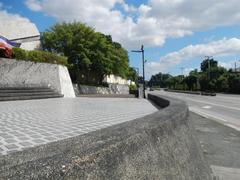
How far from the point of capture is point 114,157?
9.67 feet

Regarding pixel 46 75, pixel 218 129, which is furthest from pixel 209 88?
pixel 218 129

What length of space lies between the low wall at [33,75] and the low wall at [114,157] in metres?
17.7

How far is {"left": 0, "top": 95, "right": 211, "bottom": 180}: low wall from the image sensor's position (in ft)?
7.71

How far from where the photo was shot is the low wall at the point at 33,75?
21.6 m

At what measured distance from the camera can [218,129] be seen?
43.7 ft

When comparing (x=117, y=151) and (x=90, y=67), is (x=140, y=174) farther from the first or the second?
(x=90, y=67)

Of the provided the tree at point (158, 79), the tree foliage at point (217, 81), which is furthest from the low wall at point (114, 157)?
the tree at point (158, 79)

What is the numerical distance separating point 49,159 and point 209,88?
276 feet

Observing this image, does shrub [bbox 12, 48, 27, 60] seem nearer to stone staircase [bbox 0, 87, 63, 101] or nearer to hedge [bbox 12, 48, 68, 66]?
hedge [bbox 12, 48, 68, 66]

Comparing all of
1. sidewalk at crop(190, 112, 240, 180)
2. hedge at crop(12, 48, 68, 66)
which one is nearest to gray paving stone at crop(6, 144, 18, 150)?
sidewalk at crop(190, 112, 240, 180)

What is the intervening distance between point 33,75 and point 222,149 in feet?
56.3

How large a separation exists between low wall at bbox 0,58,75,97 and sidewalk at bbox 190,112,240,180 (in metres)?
13.0

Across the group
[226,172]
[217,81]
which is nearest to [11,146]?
[226,172]

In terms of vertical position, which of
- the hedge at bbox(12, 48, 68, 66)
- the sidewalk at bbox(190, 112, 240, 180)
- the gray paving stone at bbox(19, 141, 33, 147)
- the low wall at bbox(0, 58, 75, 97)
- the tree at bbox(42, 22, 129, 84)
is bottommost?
the sidewalk at bbox(190, 112, 240, 180)
